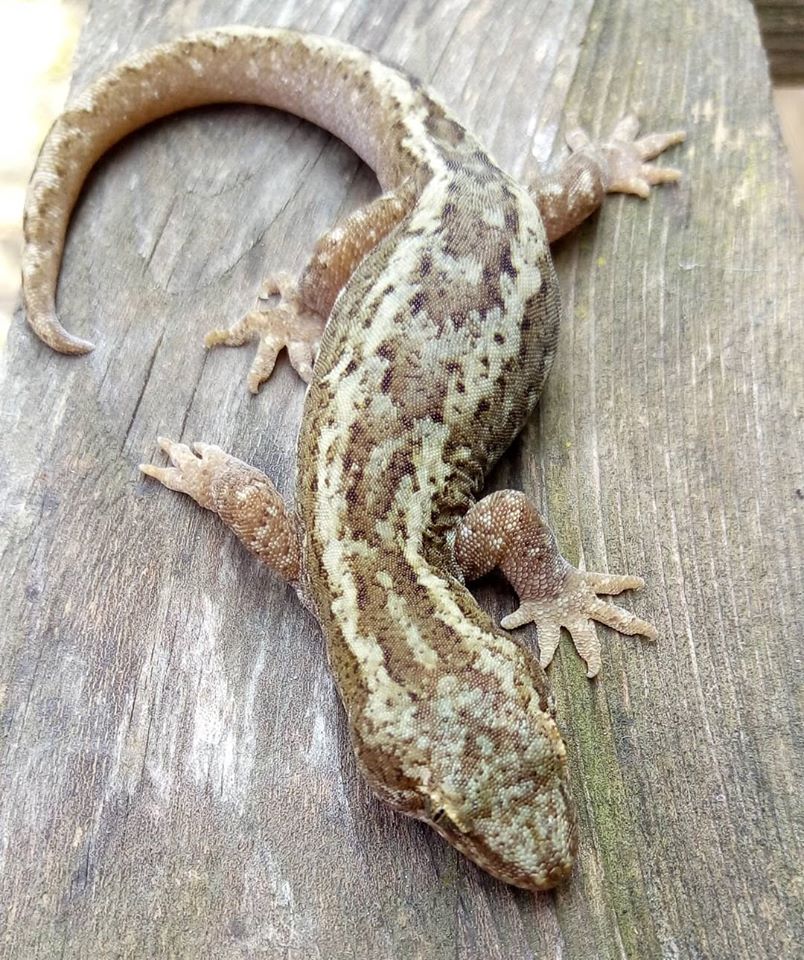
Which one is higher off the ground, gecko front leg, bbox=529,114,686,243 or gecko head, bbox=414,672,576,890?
gecko front leg, bbox=529,114,686,243

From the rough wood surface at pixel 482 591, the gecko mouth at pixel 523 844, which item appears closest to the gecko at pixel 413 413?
the gecko mouth at pixel 523 844

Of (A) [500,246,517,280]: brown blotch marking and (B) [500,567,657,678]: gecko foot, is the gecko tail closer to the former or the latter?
(A) [500,246,517,280]: brown blotch marking

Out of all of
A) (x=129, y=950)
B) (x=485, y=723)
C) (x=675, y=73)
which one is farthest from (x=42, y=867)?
(x=675, y=73)

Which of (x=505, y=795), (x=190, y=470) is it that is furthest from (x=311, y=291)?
(x=505, y=795)

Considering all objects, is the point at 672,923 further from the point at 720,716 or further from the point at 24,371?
the point at 24,371

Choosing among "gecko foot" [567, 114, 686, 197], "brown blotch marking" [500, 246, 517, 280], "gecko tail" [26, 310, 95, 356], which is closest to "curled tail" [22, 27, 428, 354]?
"gecko tail" [26, 310, 95, 356]
